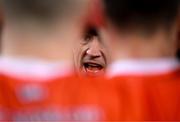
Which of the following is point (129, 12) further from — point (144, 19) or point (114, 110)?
point (114, 110)

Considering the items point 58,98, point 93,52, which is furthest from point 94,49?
point 58,98

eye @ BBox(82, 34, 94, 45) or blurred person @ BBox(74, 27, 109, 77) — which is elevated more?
eye @ BBox(82, 34, 94, 45)

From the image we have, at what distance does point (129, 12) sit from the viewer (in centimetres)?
60

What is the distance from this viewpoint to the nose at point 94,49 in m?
0.63

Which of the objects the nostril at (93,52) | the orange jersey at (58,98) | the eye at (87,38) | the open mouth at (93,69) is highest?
the eye at (87,38)

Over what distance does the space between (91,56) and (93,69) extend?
0.07 feet

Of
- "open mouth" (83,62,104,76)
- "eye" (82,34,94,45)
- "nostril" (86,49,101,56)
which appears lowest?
"open mouth" (83,62,104,76)

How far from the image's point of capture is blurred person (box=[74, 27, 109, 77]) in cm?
62

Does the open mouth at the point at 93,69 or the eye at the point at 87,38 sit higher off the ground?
the eye at the point at 87,38

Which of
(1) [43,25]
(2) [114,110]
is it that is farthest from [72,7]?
(2) [114,110]

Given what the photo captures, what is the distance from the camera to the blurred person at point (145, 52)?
1.87 ft

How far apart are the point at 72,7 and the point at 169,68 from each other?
167 mm

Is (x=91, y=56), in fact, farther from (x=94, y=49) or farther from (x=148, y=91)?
(x=148, y=91)

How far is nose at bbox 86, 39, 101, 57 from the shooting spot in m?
0.63
